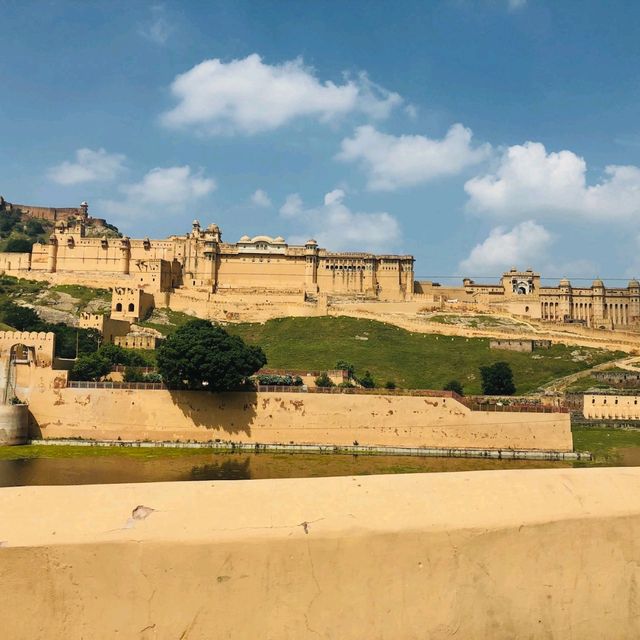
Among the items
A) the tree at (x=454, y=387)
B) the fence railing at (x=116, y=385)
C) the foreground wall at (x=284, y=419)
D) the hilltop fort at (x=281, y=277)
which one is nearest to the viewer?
the foreground wall at (x=284, y=419)

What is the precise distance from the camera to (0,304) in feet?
209

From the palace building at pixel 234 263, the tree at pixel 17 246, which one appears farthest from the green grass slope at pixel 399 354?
the tree at pixel 17 246

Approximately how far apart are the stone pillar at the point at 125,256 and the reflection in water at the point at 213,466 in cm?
5396

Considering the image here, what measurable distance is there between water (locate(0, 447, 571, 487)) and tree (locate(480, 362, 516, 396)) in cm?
1594

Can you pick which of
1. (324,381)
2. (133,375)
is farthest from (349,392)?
(133,375)

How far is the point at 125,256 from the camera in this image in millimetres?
78125

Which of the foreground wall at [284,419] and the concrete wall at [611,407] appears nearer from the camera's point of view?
the foreground wall at [284,419]

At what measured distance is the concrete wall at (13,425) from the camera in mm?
28438

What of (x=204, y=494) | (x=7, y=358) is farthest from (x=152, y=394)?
(x=204, y=494)

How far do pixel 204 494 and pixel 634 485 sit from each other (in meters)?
2.64

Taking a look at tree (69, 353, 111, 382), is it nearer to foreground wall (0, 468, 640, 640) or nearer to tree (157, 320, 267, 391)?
tree (157, 320, 267, 391)

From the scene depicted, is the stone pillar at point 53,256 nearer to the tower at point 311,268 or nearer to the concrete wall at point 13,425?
the tower at point 311,268

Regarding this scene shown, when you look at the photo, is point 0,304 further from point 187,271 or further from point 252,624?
point 252,624

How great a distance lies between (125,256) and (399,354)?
4024 centimetres
